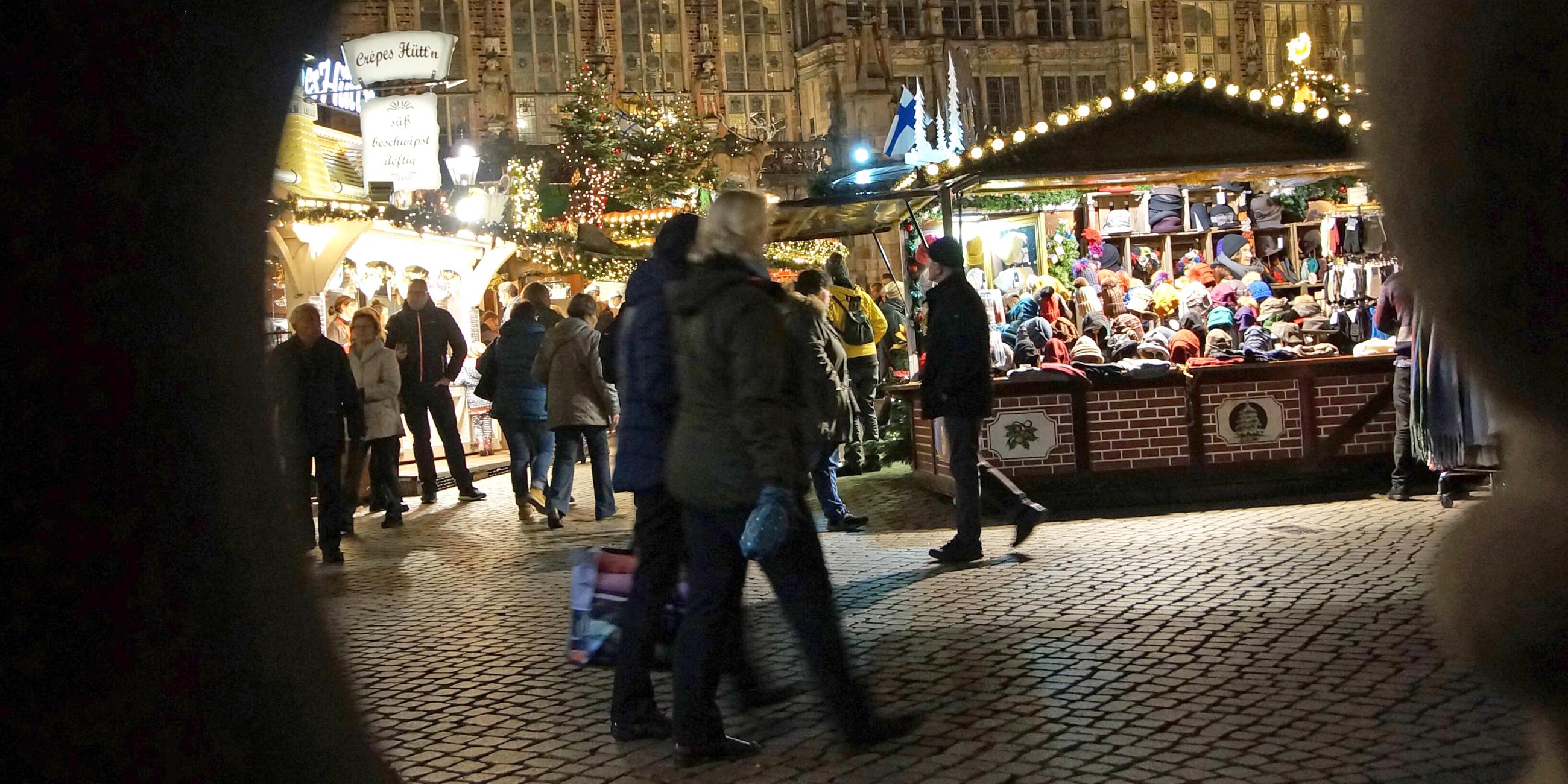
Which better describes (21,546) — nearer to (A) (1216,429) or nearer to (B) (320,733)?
(B) (320,733)

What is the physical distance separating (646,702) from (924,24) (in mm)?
37547

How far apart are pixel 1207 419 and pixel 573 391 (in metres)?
4.77

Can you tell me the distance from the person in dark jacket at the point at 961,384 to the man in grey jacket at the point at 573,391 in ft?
11.5

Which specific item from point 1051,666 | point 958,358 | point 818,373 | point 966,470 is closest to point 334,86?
point 958,358

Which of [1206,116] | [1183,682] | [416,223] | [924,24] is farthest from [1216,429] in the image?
[924,24]

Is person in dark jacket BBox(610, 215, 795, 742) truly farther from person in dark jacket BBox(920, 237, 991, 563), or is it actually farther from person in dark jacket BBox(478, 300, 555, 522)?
person in dark jacket BBox(478, 300, 555, 522)

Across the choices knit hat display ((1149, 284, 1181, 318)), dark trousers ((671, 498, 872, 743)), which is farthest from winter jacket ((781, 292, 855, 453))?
knit hat display ((1149, 284, 1181, 318))

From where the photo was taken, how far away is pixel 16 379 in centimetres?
143

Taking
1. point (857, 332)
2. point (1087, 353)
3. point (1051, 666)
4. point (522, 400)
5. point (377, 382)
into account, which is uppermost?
point (857, 332)

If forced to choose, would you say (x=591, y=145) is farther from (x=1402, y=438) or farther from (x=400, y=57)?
(x=1402, y=438)

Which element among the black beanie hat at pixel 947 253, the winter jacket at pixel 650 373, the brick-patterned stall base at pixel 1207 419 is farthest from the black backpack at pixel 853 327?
the winter jacket at pixel 650 373

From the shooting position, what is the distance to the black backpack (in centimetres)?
1240

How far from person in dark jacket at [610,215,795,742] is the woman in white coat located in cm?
674

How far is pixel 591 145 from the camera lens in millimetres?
28719
